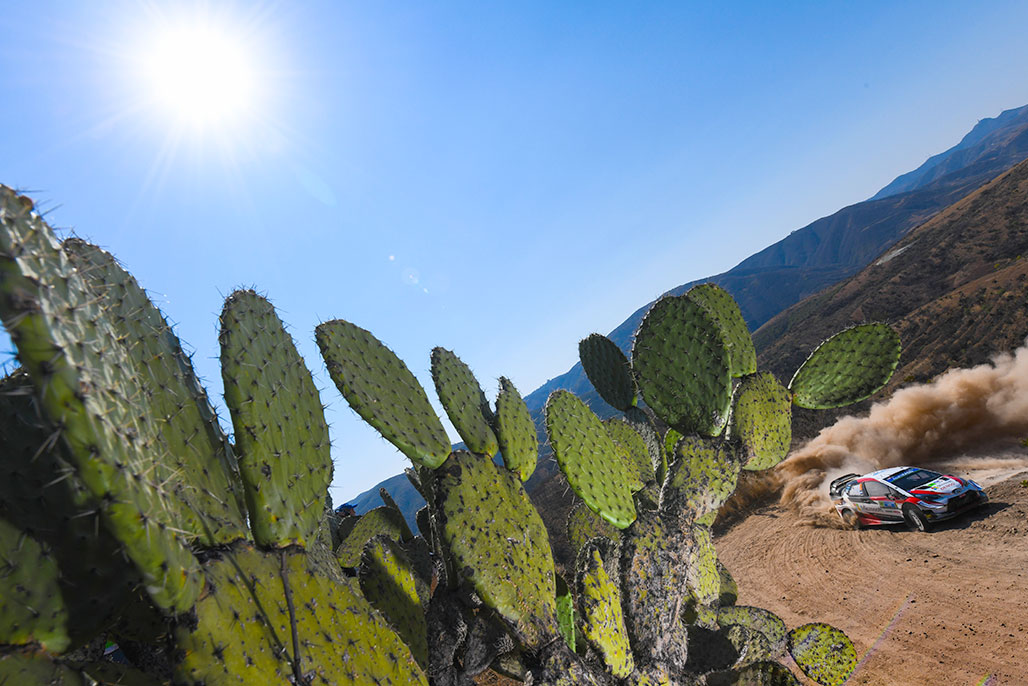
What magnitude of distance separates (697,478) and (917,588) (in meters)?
5.70

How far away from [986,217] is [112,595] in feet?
142

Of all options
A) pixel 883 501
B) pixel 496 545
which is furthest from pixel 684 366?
pixel 883 501

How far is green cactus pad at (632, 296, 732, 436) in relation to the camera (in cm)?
365

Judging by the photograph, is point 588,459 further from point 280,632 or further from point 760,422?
point 280,632

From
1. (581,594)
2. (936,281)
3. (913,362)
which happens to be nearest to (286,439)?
(581,594)

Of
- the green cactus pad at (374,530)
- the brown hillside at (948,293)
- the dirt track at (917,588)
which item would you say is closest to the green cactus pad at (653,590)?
the green cactus pad at (374,530)

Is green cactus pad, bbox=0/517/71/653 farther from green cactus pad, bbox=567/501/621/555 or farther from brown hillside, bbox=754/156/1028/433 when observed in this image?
brown hillside, bbox=754/156/1028/433

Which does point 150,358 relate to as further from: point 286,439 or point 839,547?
point 839,547

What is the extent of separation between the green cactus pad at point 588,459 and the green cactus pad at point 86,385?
2.18 meters

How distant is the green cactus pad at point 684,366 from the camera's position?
3652mm

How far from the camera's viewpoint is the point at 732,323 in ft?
13.9

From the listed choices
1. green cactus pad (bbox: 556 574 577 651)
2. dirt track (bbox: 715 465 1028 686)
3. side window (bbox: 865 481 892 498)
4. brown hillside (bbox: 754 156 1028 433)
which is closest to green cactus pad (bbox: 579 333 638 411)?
green cactus pad (bbox: 556 574 577 651)

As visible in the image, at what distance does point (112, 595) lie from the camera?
48.8 inches

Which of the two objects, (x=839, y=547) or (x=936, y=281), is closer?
(x=839, y=547)
